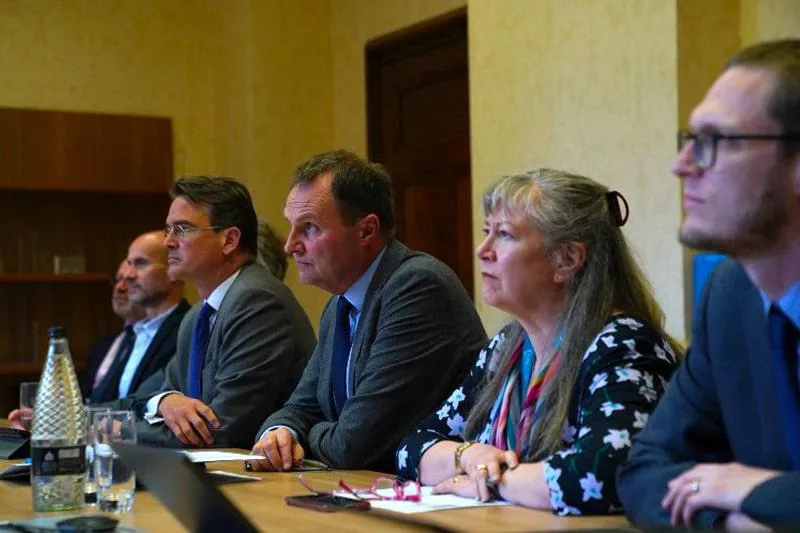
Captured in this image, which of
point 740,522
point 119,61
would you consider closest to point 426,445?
point 740,522

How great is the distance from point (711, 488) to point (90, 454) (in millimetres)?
1091

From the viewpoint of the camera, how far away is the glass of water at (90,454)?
2072mm

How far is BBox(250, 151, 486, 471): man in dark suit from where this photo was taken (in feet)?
9.11

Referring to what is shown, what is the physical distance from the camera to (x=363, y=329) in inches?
116

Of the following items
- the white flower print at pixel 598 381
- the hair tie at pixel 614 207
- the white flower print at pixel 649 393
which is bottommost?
the white flower print at pixel 649 393

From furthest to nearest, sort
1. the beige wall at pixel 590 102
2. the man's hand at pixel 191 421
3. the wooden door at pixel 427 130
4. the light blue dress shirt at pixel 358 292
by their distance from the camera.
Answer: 1. the wooden door at pixel 427 130
2. the beige wall at pixel 590 102
3. the man's hand at pixel 191 421
4. the light blue dress shirt at pixel 358 292

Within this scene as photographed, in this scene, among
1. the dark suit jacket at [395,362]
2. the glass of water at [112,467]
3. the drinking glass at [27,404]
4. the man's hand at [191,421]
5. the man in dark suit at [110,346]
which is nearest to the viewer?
the glass of water at [112,467]

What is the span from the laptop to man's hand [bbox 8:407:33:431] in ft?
7.40

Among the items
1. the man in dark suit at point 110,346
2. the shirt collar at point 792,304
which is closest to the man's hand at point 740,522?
the shirt collar at point 792,304

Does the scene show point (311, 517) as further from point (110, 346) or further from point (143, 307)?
point (110, 346)

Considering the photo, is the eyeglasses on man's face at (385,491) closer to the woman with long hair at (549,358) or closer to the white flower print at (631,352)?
the woman with long hair at (549,358)

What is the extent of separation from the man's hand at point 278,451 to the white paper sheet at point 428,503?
52 cm

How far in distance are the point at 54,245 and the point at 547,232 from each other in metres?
4.78

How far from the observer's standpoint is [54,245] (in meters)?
6.54
